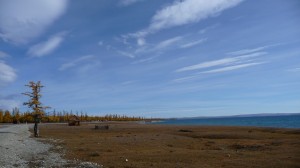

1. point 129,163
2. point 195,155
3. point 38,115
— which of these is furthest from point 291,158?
point 38,115

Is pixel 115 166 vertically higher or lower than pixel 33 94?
lower

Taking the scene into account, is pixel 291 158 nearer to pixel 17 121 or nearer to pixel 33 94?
pixel 33 94

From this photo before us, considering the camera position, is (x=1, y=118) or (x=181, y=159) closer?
(x=181, y=159)

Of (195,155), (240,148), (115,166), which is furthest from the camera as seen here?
(240,148)

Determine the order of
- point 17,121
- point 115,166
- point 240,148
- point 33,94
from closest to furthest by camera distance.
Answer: point 115,166 < point 240,148 < point 33,94 < point 17,121

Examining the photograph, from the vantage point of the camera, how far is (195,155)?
26.7 metres

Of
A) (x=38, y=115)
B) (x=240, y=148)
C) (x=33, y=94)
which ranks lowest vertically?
(x=240, y=148)

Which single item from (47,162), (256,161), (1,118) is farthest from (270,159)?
(1,118)

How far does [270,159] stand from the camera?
953 inches

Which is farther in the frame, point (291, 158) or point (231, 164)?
point (291, 158)

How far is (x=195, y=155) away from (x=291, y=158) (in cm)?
705

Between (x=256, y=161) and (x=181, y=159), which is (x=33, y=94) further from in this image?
(x=256, y=161)

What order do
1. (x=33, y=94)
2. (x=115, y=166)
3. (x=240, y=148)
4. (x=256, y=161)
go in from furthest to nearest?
1. (x=33, y=94)
2. (x=240, y=148)
3. (x=256, y=161)
4. (x=115, y=166)

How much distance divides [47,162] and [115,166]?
17.3 feet
